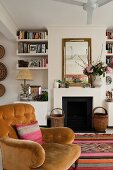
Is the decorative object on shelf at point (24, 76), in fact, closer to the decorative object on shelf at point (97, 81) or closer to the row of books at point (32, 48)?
the row of books at point (32, 48)

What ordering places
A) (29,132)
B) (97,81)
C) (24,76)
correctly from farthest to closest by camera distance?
(97,81)
(24,76)
(29,132)

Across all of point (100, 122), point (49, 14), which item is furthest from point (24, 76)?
point (100, 122)

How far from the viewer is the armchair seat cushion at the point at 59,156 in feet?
6.67

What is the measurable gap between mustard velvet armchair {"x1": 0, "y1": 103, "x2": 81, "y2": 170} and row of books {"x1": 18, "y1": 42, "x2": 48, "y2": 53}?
2.71 m

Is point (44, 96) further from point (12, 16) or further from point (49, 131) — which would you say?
point (49, 131)

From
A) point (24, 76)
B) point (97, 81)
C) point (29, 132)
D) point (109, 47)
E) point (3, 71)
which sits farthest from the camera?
point (3, 71)

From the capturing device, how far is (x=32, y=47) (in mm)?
5410

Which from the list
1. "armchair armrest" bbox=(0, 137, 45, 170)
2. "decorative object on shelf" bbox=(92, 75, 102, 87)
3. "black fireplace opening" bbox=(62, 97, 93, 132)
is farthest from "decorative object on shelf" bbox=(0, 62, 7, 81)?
"armchair armrest" bbox=(0, 137, 45, 170)

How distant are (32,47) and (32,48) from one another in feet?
0.09

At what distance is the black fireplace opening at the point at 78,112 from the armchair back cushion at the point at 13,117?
2437 millimetres

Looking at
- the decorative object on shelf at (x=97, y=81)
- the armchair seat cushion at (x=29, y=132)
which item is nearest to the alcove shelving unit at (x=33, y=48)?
the decorative object on shelf at (x=97, y=81)

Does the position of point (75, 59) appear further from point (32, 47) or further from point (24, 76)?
point (24, 76)

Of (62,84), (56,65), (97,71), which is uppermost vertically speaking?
(56,65)

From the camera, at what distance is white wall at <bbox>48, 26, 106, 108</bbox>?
529cm
